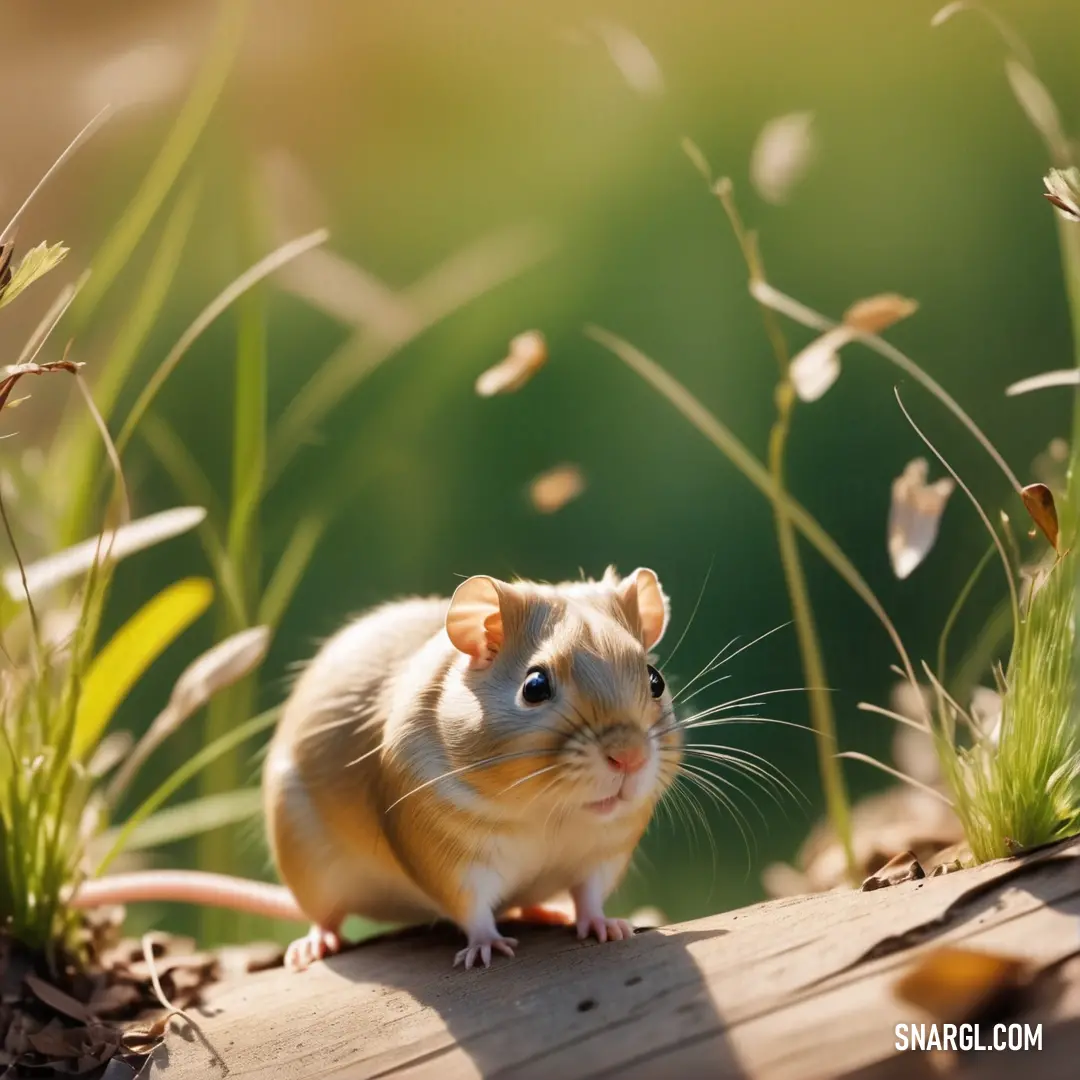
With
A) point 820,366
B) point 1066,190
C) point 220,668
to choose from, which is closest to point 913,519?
point 820,366

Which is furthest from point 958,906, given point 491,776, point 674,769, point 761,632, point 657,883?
point 657,883

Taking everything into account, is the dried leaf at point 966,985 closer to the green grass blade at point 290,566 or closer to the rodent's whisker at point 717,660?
the rodent's whisker at point 717,660

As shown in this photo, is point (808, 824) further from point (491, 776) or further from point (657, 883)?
point (491, 776)

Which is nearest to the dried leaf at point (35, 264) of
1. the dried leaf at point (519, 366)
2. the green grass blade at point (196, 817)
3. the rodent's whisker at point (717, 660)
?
the dried leaf at point (519, 366)

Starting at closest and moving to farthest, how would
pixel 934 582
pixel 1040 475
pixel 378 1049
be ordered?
pixel 378 1049, pixel 1040 475, pixel 934 582

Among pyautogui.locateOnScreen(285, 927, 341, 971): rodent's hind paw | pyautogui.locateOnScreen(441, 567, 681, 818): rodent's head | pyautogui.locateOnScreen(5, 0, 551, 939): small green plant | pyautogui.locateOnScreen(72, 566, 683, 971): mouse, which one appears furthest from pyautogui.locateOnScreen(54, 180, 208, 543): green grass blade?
pyautogui.locateOnScreen(441, 567, 681, 818): rodent's head

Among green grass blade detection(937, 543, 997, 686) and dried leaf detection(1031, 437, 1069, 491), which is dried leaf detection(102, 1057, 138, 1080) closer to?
green grass blade detection(937, 543, 997, 686)
